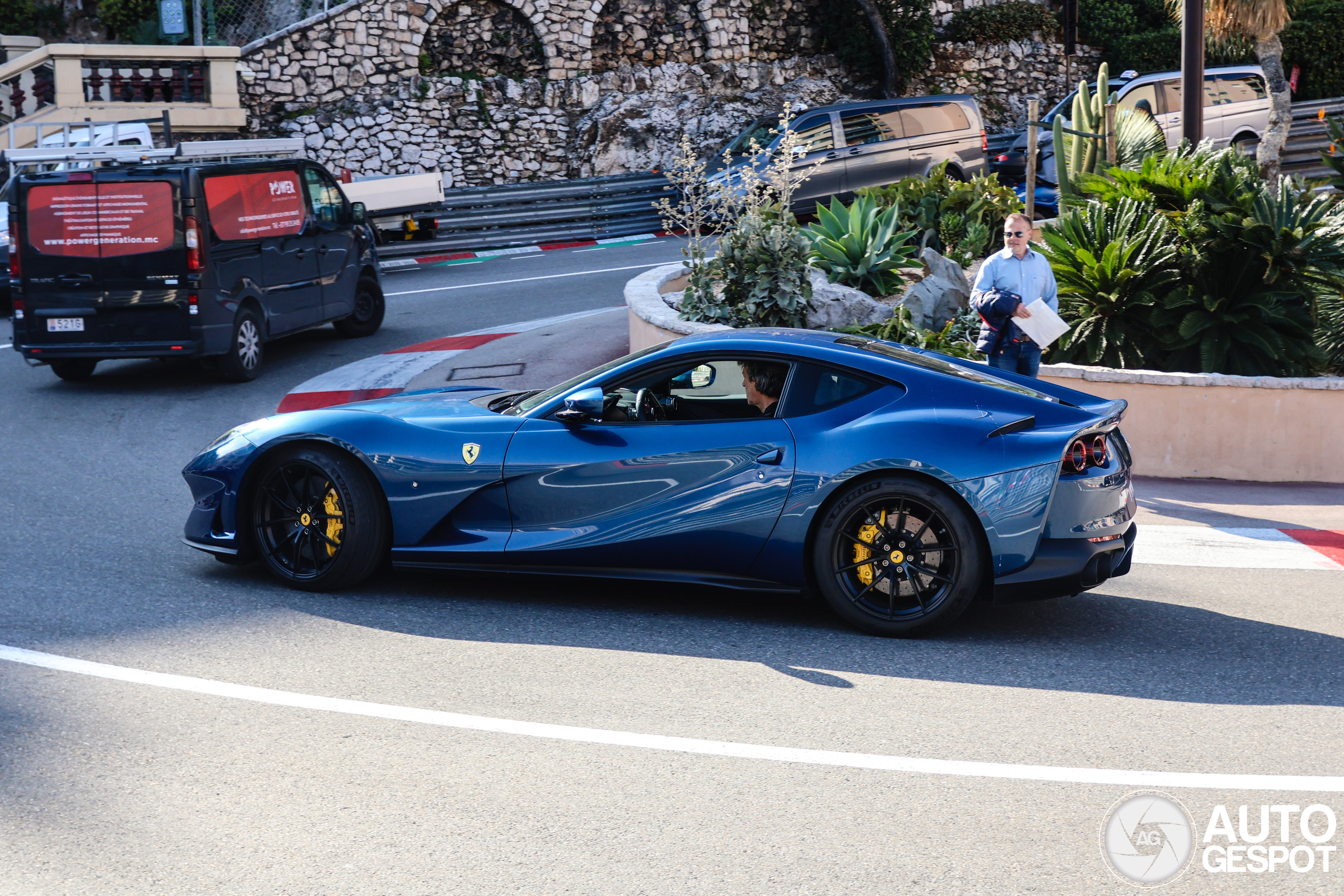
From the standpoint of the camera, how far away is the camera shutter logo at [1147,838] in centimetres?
370

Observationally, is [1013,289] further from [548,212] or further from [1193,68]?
[548,212]

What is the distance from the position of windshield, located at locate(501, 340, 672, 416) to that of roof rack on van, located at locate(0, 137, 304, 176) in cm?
845

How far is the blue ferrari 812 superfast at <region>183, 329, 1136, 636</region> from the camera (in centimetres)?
551

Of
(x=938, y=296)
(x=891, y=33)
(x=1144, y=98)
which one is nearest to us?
(x=938, y=296)

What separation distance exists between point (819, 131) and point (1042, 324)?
1183 centimetres

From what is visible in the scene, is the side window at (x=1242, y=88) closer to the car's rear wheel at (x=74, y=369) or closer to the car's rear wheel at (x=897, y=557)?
the car's rear wheel at (x=74, y=369)

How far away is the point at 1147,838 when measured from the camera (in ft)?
12.8

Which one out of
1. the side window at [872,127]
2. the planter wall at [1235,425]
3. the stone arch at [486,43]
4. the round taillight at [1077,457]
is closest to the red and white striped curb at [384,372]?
the planter wall at [1235,425]

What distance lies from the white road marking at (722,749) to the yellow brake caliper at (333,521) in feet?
3.81

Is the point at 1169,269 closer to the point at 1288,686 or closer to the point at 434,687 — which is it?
the point at 1288,686

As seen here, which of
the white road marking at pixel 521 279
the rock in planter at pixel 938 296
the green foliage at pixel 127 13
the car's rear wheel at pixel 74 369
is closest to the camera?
the rock in planter at pixel 938 296

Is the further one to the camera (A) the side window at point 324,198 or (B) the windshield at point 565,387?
(A) the side window at point 324,198

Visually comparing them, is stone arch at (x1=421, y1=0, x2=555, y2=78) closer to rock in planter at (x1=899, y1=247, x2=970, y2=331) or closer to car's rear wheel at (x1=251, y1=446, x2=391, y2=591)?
rock in planter at (x1=899, y1=247, x2=970, y2=331)

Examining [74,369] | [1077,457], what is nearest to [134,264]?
[74,369]
